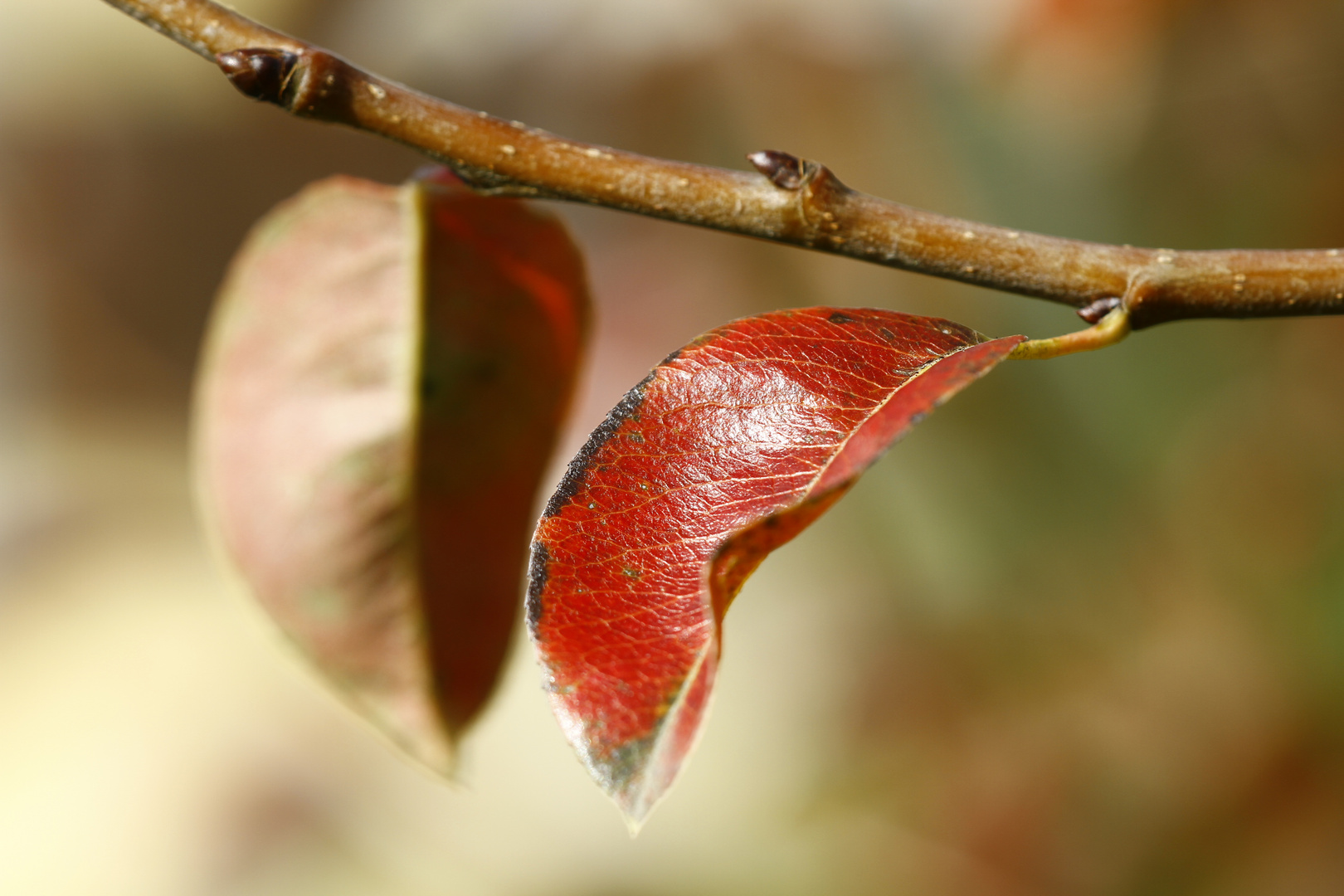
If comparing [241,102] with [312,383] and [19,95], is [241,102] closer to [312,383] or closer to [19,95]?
[19,95]

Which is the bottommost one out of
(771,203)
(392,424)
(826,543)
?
(826,543)

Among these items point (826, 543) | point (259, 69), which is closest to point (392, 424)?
point (259, 69)

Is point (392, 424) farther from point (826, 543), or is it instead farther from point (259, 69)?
point (826, 543)

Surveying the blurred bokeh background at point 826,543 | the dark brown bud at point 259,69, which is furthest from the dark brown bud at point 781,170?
the blurred bokeh background at point 826,543

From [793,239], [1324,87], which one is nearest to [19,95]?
[793,239]

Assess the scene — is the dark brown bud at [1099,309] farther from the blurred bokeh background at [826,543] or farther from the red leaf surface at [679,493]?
the blurred bokeh background at [826,543]

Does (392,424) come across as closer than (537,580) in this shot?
No
